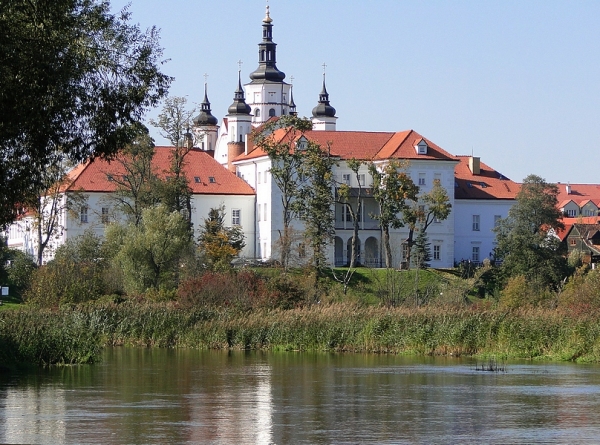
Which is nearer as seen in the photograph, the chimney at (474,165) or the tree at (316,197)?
the tree at (316,197)

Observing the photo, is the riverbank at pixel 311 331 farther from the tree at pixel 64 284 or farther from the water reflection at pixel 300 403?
the tree at pixel 64 284

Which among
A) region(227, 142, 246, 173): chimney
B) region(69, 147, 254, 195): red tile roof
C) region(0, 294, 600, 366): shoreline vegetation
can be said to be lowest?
region(0, 294, 600, 366): shoreline vegetation

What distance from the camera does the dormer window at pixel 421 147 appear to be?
→ 99.9m

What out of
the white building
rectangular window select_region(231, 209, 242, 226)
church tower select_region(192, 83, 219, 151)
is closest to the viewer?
the white building

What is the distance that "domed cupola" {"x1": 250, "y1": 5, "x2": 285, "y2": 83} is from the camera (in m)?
134

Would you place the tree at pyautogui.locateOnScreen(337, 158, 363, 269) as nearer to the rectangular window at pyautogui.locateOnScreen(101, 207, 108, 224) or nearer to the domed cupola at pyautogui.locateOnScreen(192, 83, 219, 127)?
the rectangular window at pyautogui.locateOnScreen(101, 207, 108, 224)

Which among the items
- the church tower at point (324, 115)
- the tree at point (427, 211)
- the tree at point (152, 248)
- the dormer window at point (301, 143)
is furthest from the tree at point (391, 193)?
the church tower at point (324, 115)

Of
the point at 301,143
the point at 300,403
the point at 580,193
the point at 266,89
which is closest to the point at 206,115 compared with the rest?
the point at 266,89

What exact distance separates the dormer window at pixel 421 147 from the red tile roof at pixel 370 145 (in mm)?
293

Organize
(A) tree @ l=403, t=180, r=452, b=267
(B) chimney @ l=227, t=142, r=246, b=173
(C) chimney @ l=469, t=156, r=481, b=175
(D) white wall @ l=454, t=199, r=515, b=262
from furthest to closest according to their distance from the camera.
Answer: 1. (B) chimney @ l=227, t=142, r=246, b=173
2. (C) chimney @ l=469, t=156, r=481, b=175
3. (D) white wall @ l=454, t=199, r=515, b=262
4. (A) tree @ l=403, t=180, r=452, b=267

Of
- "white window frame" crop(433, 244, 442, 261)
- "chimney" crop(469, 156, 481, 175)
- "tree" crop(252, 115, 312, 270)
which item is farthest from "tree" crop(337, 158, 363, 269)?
"chimney" crop(469, 156, 481, 175)

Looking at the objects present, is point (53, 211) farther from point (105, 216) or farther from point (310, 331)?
point (310, 331)

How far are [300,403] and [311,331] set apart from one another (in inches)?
711

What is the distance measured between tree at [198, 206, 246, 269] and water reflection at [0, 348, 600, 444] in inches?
1654
